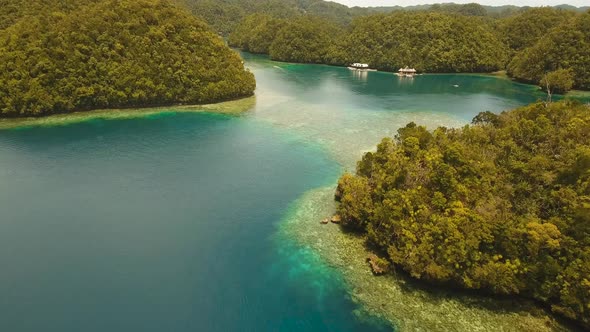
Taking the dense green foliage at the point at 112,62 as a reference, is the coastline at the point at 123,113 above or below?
below

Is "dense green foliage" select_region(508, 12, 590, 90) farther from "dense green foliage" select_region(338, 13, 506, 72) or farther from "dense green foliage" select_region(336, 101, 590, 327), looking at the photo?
"dense green foliage" select_region(336, 101, 590, 327)

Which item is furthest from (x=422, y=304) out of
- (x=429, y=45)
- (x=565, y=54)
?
(x=429, y=45)

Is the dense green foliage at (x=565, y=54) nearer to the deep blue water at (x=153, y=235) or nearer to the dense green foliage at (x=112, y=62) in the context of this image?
the dense green foliage at (x=112, y=62)

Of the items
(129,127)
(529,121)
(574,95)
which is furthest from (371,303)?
(574,95)

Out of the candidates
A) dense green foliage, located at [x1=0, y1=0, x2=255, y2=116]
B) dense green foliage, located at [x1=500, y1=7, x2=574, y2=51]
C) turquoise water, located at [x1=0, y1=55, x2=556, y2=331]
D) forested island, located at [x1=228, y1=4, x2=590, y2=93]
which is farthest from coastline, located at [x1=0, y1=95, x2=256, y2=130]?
dense green foliage, located at [x1=500, y1=7, x2=574, y2=51]

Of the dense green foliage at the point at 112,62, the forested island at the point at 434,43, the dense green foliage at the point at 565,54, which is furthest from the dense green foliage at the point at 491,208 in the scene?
the forested island at the point at 434,43

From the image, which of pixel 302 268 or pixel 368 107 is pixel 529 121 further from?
pixel 368 107

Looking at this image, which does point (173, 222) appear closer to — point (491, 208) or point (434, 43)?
point (491, 208)
